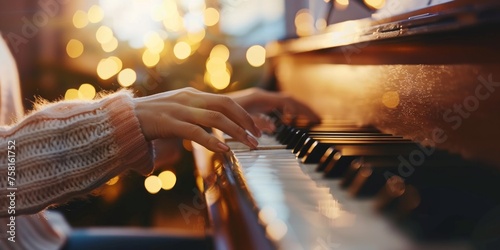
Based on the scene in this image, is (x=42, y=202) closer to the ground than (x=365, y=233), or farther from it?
closer to the ground

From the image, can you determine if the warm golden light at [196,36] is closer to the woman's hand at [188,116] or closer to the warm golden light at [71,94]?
A: the warm golden light at [71,94]

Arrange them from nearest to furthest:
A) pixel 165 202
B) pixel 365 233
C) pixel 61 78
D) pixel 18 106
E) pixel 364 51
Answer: pixel 365 233
pixel 364 51
pixel 18 106
pixel 165 202
pixel 61 78

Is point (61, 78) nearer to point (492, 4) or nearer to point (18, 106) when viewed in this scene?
point (18, 106)

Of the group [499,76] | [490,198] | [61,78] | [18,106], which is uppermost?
[499,76]

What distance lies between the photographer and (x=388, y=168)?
676mm

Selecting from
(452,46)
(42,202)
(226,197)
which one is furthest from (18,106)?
(452,46)

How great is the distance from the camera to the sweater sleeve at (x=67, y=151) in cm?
85

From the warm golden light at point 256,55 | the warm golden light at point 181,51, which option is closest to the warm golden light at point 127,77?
the warm golden light at point 181,51

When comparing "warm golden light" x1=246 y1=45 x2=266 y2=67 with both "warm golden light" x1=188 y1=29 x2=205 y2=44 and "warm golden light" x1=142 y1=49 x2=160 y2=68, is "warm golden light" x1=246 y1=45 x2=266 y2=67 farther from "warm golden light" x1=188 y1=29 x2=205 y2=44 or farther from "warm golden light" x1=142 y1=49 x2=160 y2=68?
"warm golden light" x1=142 y1=49 x2=160 y2=68

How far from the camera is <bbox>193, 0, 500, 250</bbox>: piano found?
468 mm

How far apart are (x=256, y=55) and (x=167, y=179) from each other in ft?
3.03

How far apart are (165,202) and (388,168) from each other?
2354mm

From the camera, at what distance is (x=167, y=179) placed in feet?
9.21

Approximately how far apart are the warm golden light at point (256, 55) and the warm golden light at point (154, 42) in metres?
0.52
